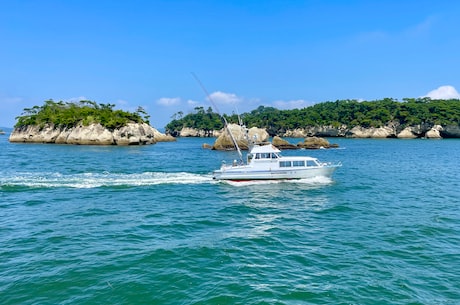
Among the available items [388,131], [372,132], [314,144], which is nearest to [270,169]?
[314,144]

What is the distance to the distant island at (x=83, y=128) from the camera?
313ft

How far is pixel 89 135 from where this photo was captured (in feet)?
313

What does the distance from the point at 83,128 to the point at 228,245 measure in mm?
91995

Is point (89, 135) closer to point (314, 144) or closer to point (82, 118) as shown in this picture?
point (82, 118)

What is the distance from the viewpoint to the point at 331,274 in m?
13.0

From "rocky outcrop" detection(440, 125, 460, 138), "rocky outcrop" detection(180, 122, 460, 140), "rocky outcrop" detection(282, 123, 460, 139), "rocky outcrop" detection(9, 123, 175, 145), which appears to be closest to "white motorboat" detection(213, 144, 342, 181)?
"rocky outcrop" detection(9, 123, 175, 145)

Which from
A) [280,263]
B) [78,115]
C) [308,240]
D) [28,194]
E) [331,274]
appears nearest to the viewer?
[331,274]

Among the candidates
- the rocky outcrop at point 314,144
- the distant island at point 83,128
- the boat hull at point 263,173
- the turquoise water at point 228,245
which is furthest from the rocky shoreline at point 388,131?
the boat hull at point 263,173

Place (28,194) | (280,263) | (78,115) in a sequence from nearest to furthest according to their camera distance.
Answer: (280,263), (28,194), (78,115)

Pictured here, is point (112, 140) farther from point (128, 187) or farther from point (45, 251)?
point (45, 251)

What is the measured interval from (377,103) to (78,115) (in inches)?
5636

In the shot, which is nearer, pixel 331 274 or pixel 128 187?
pixel 331 274

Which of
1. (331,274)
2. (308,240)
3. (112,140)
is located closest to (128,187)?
(308,240)

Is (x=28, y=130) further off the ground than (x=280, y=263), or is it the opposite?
(x=28, y=130)
